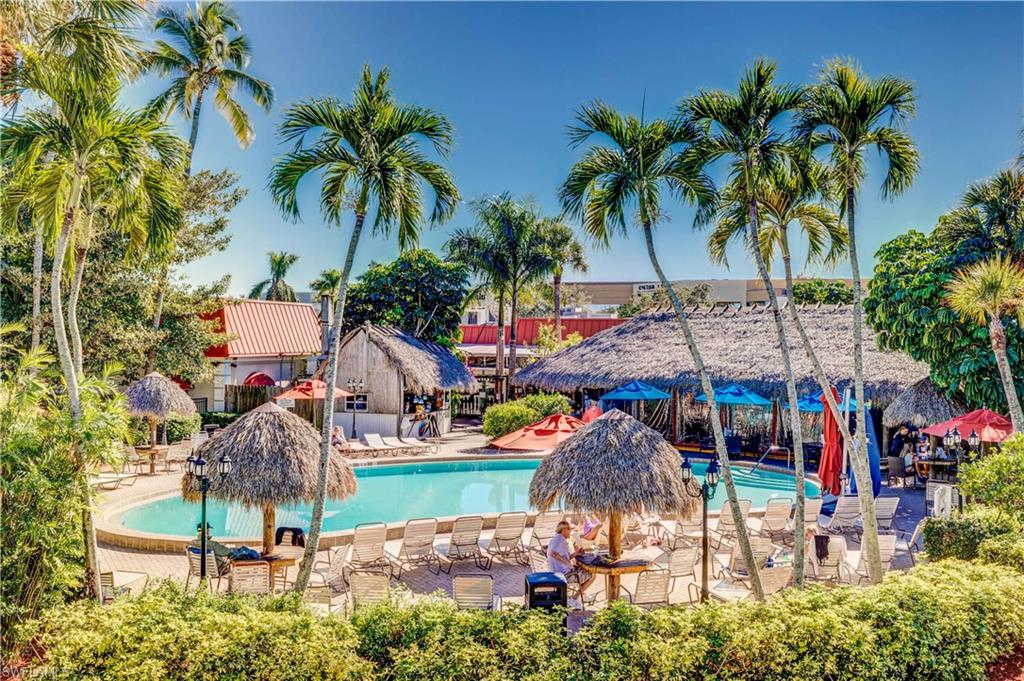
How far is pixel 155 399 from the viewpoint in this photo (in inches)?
696

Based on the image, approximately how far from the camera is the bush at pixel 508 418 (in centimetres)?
2239

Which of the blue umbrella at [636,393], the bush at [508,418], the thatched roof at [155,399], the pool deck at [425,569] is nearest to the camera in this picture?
the pool deck at [425,569]

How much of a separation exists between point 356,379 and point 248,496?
52.1ft

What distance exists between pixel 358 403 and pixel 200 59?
41.9 ft

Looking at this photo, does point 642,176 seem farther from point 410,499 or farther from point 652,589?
point 410,499

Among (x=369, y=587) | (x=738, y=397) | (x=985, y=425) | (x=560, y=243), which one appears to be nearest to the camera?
(x=369, y=587)

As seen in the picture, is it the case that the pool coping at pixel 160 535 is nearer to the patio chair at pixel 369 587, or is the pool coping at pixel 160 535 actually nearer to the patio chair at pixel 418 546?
the patio chair at pixel 418 546

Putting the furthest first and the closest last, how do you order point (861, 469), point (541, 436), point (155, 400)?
point (155, 400) → point (541, 436) → point (861, 469)

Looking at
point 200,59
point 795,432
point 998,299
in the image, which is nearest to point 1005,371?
point 998,299

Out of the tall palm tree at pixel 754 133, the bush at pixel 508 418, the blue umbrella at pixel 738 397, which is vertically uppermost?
the tall palm tree at pixel 754 133

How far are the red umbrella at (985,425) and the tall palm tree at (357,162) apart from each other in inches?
464

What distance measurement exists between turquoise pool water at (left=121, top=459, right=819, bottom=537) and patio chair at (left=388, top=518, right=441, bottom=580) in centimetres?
226

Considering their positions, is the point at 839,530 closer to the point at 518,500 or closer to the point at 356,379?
the point at 518,500

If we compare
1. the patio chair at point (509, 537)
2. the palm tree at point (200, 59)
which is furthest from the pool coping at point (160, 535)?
the palm tree at point (200, 59)
